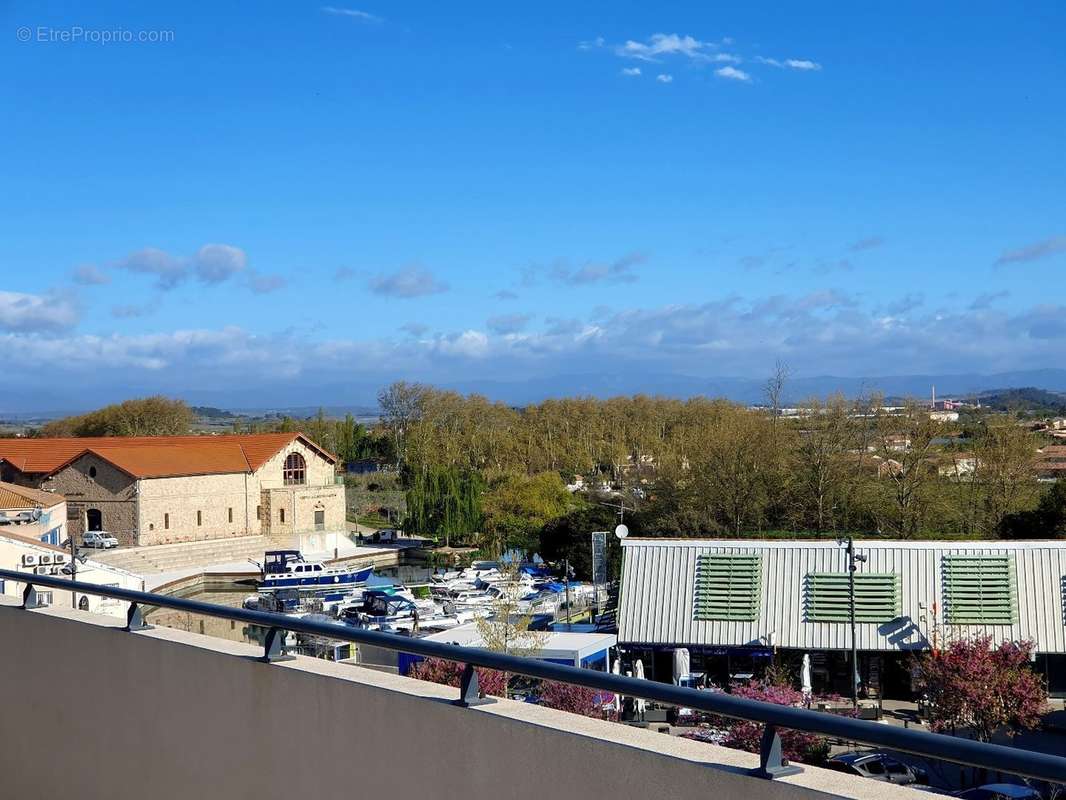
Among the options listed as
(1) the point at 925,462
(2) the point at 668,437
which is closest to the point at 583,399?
(2) the point at 668,437

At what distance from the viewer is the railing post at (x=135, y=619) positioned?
3.62 m

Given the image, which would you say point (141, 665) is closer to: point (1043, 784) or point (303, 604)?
point (1043, 784)

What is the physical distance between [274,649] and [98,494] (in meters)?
43.9

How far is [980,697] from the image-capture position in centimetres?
1238

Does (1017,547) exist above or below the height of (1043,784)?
below

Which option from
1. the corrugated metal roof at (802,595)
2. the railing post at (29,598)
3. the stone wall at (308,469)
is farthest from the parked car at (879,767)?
the stone wall at (308,469)

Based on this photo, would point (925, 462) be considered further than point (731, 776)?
Yes

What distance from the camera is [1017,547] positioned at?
1938 cm

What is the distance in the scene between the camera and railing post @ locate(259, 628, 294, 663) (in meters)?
3.14

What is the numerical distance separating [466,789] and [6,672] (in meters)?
2.47

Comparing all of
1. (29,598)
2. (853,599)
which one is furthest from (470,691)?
(853,599)

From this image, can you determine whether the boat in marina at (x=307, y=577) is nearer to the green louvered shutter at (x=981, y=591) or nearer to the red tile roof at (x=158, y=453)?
the red tile roof at (x=158, y=453)

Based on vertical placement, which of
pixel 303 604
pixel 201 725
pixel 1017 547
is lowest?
pixel 303 604

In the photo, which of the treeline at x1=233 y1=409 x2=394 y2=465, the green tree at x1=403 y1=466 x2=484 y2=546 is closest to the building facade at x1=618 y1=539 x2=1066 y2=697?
the green tree at x1=403 y1=466 x2=484 y2=546
